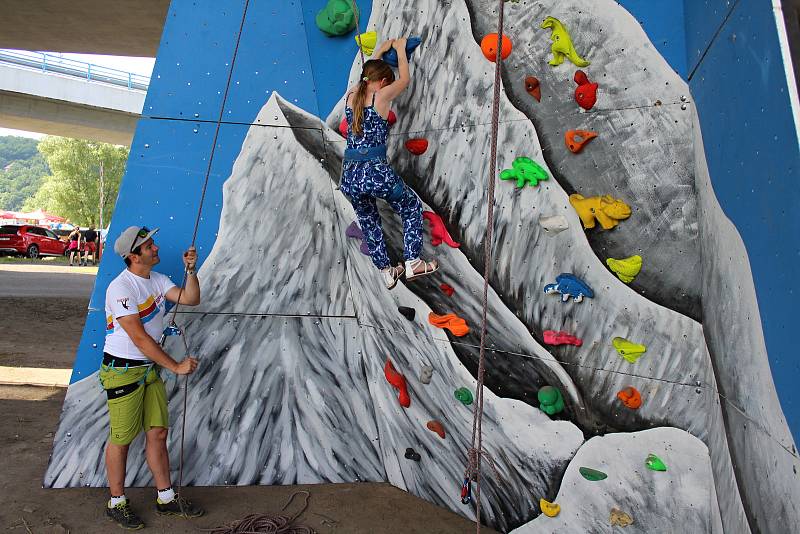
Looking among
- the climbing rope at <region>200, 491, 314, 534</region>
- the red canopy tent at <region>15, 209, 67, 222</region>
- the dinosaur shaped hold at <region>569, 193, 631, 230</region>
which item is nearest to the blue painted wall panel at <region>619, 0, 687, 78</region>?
the dinosaur shaped hold at <region>569, 193, 631, 230</region>

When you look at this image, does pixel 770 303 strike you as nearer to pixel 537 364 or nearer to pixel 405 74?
pixel 537 364

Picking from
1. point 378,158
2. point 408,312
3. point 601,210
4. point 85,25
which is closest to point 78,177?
point 85,25

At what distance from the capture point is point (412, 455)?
12.7 feet

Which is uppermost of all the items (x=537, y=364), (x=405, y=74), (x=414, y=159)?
(x=405, y=74)

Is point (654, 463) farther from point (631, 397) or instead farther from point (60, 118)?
point (60, 118)

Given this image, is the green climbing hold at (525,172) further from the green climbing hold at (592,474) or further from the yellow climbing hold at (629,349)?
the green climbing hold at (592,474)

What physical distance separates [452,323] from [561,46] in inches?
54.7

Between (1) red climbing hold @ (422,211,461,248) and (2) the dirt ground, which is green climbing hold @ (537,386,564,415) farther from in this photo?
(2) the dirt ground

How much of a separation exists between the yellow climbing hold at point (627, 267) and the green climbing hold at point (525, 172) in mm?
474

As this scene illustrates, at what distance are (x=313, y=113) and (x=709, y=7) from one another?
7.11ft

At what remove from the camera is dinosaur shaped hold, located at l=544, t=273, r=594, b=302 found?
2807 millimetres

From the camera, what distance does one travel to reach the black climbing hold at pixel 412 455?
386 centimetres

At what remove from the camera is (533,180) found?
293 centimetres

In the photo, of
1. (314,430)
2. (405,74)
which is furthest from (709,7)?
(314,430)
